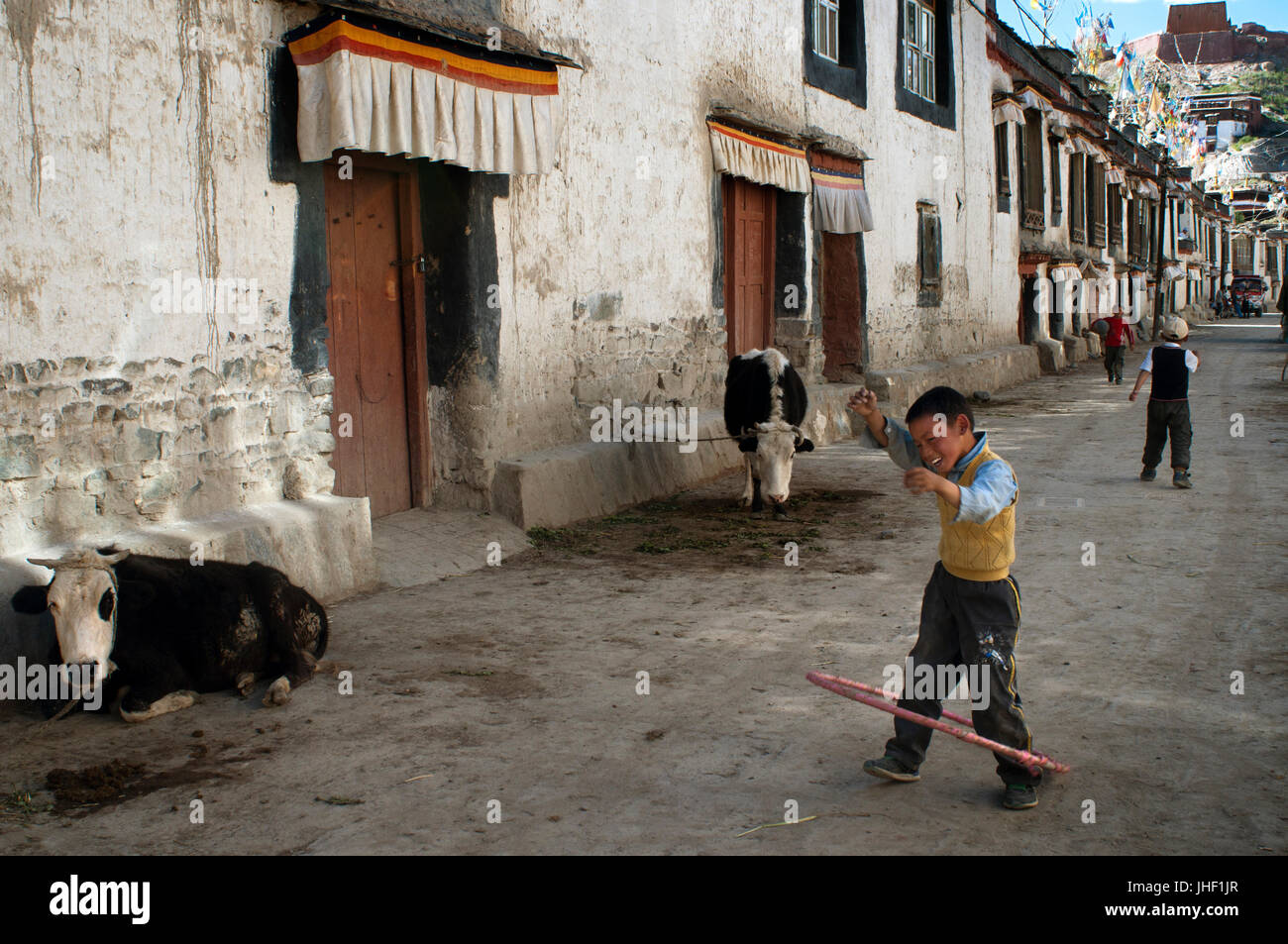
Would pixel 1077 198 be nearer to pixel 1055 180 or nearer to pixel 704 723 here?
pixel 1055 180

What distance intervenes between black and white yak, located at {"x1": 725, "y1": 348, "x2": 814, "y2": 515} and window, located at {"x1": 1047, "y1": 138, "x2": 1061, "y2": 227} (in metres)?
20.0

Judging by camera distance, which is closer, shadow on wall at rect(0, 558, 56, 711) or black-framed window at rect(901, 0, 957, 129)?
shadow on wall at rect(0, 558, 56, 711)

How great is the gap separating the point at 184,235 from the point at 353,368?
1.84m

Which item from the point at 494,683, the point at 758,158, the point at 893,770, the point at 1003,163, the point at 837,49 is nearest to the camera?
the point at 893,770

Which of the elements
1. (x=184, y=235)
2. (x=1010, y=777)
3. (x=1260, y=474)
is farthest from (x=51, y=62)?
(x=1260, y=474)

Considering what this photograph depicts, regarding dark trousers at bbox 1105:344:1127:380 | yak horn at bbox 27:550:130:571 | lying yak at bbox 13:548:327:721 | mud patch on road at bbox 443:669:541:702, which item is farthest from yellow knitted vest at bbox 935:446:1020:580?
dark trousers at bbox 1105:344:1127:380

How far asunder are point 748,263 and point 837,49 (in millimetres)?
3993

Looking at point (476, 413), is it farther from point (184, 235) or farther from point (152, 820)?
point (152, 820)

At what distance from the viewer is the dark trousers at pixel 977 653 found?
3.71m

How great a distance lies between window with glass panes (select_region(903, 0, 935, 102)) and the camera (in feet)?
56.0

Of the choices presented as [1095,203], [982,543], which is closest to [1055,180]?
[1095,203]

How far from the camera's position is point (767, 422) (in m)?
9.11

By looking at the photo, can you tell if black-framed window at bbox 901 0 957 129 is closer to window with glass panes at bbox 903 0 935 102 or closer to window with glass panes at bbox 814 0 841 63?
window with glass panes at bbox 903 0 935 102

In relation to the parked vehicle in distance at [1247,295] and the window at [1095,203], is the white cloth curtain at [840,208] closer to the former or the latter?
the window at [1095,203]
